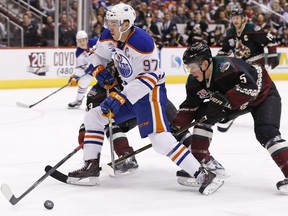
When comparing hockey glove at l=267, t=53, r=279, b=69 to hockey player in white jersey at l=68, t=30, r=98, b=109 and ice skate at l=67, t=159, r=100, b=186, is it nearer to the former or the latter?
hockey player in white jersey at l=68, t=30, r=98, b=109

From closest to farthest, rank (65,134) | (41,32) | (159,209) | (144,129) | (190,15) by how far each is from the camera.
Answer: (159,209), (144,129), (65,134), (41,32), (190,15)

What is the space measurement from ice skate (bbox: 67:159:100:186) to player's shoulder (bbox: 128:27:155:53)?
2.37 ft

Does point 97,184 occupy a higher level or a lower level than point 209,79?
lower

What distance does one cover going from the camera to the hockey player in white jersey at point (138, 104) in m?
3.81

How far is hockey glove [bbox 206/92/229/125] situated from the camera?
3764 millimetres

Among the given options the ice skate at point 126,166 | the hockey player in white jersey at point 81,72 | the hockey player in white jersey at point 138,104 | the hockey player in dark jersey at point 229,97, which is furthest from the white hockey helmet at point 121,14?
the hockey player in white jersey at point 81,72

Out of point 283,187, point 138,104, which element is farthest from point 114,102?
point 283,187

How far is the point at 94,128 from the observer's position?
4.06m

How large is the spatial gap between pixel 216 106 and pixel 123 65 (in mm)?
592

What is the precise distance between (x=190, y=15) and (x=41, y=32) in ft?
9.02

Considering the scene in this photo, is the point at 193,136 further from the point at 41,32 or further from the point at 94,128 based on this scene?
the point at 41,32

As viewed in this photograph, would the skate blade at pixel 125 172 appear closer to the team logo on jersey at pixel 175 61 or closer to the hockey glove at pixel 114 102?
the hockey glove at pixel 114 102

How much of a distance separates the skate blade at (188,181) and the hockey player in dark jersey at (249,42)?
8.54 ft

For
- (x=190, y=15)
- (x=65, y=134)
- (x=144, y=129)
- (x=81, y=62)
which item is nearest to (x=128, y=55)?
(x=144, y=129)
